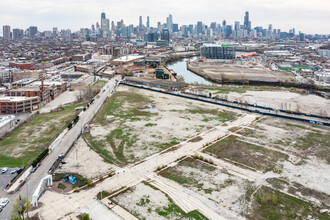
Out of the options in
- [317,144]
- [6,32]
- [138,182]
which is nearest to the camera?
[138,182]

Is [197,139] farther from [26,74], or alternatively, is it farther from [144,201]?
[26,74]

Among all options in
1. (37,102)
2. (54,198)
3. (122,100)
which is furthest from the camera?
(122,100)


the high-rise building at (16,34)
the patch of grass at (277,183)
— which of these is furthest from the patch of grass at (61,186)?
the high-rise building at (16,34)

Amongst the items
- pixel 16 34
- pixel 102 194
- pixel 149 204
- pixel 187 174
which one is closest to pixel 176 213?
pixel 149 204

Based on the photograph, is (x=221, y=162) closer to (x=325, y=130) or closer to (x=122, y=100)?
(x=325, y=130)

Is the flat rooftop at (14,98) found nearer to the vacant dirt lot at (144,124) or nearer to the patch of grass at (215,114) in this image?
the vacant dirt lot at (144,124)

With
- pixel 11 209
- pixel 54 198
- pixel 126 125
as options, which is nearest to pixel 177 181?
pixel 54 198

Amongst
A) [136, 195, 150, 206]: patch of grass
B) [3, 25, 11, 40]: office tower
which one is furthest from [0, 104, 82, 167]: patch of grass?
[3, 25, 11, 40]: office tower
